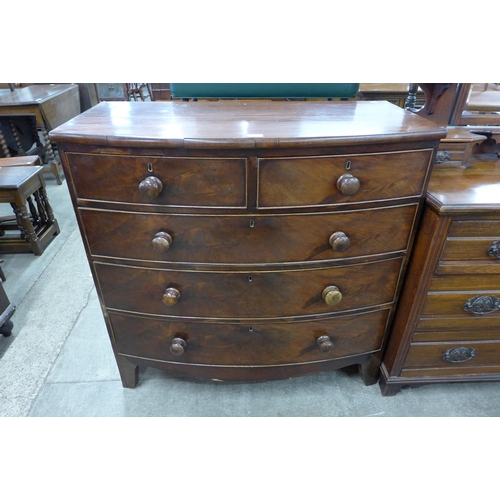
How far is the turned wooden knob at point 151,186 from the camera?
0.93 metres

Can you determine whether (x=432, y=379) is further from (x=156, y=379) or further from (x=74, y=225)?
(x=74, y=225)

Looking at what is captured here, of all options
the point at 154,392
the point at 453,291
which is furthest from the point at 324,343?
the point at 154,392

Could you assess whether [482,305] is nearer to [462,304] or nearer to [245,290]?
[462,304]

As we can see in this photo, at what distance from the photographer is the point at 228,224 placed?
40.4 inches

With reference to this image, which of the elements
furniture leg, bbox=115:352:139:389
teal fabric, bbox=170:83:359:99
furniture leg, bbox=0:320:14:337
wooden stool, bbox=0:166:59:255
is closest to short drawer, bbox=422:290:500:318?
teal fabric, bbox=170:83:359:99

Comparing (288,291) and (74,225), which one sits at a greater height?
(288,291)

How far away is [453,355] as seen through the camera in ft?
4.47

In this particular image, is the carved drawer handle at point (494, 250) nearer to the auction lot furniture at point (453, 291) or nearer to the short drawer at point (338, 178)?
the auction lot furniture at point (453, 291)

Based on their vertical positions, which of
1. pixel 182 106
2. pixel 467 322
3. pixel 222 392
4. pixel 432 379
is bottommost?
pixel 222 392

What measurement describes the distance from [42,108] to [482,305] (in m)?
3.55

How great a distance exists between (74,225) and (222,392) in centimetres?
196

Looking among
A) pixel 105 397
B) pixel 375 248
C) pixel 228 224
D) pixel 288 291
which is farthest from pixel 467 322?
pixel 105 397

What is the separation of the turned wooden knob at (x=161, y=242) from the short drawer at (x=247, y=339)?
35 centimetres

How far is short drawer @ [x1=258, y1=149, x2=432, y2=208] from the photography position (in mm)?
951
